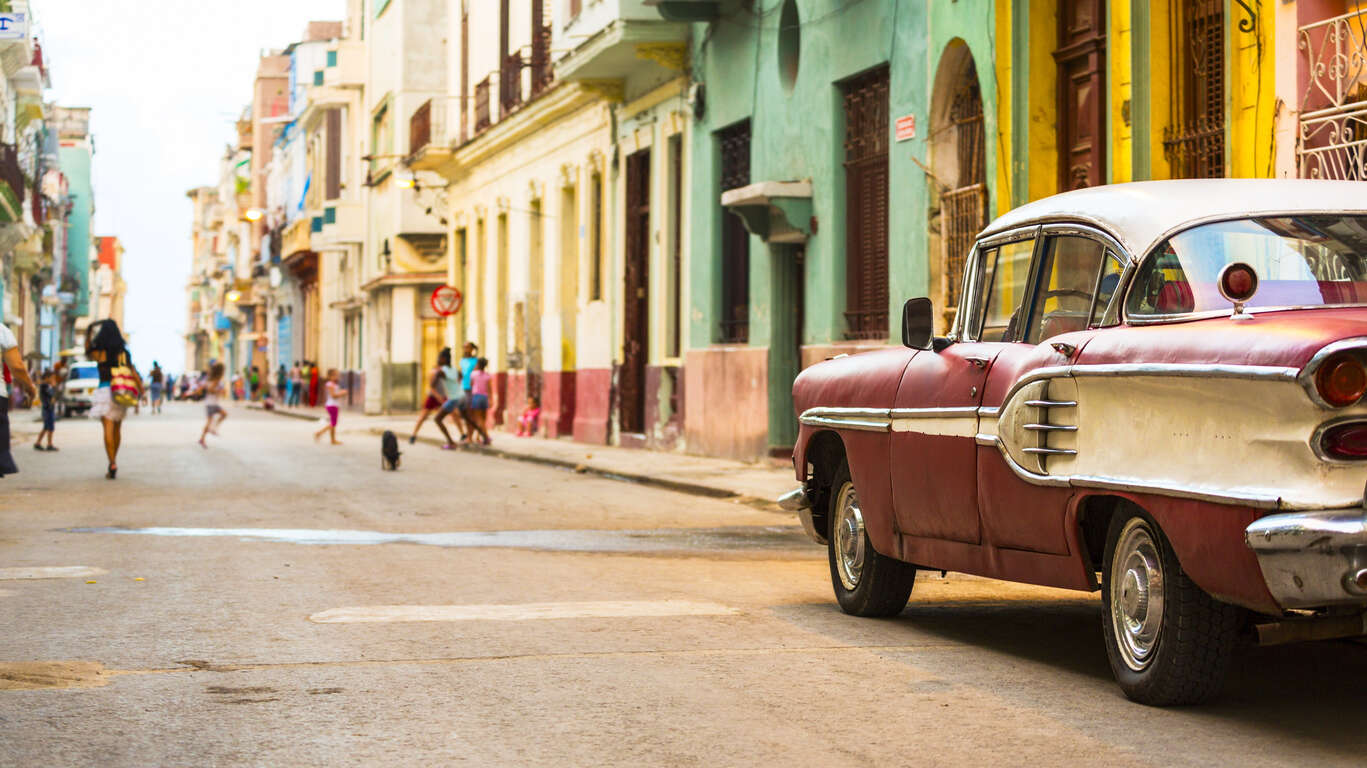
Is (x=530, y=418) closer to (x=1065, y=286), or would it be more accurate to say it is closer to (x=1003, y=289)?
(x=1003, y=289)

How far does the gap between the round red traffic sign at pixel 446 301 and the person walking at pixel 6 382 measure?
23.4 meters

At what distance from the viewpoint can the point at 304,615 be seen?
8.66 meters

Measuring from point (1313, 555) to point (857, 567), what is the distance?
11.8 ft

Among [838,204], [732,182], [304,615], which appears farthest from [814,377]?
[732,182]

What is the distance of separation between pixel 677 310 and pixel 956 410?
1971cm

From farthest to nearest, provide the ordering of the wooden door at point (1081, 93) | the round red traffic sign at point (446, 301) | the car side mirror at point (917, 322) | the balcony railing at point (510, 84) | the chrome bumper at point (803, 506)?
the round red traffic sign at point (446, 301) → the balcony railing at point (510, 84) → the wooden door at point (1081, 93) → the chrome bumper at point (803, 506) → the car side mirror at point (917, 322)

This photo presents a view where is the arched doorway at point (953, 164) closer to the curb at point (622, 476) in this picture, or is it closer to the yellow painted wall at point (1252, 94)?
the curb at point (622, 476)

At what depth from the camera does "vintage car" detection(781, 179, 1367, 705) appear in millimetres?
5277

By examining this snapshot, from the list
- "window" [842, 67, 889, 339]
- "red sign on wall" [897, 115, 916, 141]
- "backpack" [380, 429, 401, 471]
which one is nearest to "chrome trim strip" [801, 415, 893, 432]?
"red sign on wall" [897, 115, 916, 141]

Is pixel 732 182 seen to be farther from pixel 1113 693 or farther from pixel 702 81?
pixel 1113 693

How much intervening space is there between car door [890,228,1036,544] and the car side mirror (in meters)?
0.12

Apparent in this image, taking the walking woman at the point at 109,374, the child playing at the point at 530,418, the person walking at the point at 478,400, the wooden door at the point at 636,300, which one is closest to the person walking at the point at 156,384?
the child playing at the point at 530,418

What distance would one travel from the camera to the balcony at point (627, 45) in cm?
2498

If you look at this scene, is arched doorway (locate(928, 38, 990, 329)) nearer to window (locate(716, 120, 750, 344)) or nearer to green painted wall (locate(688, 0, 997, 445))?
green painted wall (locate(688, 0, 997, 445))
